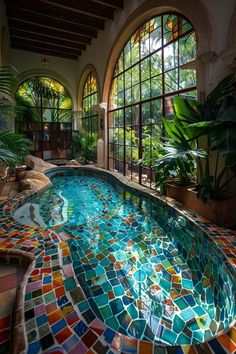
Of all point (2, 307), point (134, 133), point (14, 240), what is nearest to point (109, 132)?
point (134, 133)

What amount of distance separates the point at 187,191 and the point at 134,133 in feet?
8.73

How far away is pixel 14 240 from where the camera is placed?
1780 millimetres

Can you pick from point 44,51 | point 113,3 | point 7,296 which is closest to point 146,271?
point 7,296

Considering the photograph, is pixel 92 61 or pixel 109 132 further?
pixel 92 61

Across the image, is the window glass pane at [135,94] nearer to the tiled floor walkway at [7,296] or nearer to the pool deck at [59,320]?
the pool deck at [59,320]

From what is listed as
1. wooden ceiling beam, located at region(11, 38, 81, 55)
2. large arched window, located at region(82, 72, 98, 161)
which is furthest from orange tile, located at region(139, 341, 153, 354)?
wooden ceiling beam, located at region(11, 38, 81, 55)

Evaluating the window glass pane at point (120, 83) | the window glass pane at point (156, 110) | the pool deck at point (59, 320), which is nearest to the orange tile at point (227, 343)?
the pool deck at point (59, 320)

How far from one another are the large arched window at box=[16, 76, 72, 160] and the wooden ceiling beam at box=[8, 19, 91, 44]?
7.62ft

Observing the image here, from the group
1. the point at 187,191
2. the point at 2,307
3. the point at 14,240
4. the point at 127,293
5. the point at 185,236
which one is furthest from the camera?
the point at 187,191

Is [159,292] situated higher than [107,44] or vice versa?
[107,44]

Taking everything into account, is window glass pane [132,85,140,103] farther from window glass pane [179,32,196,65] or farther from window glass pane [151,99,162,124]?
window glass pane [179,32,196,65]

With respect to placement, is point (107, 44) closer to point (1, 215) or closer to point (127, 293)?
point (1, 215)

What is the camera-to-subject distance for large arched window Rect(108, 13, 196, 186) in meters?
3.58

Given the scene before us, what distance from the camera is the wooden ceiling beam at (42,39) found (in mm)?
6656
